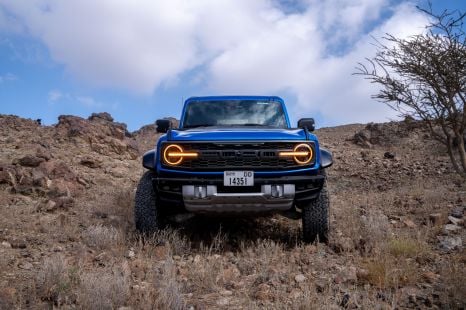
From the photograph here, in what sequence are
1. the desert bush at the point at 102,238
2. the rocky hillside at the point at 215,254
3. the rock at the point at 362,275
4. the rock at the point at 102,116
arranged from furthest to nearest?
the rock at the point at 102,116
the desert bush at the point at 102,238
the rock at the point at 362,275
the rocky hillside at the point at 215,254

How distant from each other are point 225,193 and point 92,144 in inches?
344

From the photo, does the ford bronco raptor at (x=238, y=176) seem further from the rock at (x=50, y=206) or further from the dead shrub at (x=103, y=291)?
the rock at (x=50, y=206)

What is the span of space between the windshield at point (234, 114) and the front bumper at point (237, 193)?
1.64 meters

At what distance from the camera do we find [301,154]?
4.59 metres

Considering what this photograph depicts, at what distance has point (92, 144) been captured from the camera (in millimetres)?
12211

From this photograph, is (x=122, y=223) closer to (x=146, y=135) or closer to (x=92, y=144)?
(x=92, y=144)

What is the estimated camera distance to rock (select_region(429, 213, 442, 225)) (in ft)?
18.2

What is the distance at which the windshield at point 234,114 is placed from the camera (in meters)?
6.09

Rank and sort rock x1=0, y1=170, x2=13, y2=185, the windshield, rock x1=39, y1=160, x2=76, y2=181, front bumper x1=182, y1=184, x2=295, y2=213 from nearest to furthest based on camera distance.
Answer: front bumper x1=182, y1=184, x2=295, y2=213 < the windshield < rock x1=0, y1=170, x2=13, y2=185 < rock x1=39, y1=160, x2=76, y2=181

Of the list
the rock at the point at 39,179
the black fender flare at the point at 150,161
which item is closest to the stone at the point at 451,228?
the black fender flare at the point at 150,161

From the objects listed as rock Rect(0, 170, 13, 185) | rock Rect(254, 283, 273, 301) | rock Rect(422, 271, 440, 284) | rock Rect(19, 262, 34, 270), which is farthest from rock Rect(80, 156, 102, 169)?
rock Rect(422, 271, 440, 284)

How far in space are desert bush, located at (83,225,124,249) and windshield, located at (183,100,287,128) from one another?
1.92 m

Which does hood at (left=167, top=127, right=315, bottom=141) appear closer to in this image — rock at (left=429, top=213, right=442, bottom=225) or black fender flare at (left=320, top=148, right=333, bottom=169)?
black fender flare at (left=320, top=148, right=333, bottom=169)

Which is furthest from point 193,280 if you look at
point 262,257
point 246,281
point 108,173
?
point 108,173
